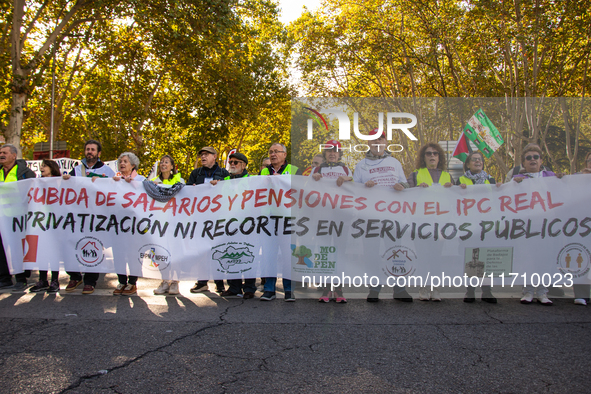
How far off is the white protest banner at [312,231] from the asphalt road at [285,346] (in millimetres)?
418

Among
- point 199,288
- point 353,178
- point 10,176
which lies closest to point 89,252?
point 199,288

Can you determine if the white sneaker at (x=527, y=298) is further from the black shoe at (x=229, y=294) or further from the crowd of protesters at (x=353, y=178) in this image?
the black shoe at (x=229, y=294)

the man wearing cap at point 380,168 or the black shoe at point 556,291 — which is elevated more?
the man wearing cap at point 380,168

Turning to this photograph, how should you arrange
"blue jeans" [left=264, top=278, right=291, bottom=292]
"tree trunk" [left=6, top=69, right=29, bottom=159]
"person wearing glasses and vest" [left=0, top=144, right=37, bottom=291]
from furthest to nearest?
"tree trunk" [left=6, top=69, right=29, bottom=159] → "person wearing glasses and vest" [left=0, top=144, right=37, bottom=291] → "blue jeans" [left=264, top=278, right=291, bottom=292]

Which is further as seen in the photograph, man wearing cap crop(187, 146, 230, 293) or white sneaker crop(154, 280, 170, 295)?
man wearing cap crop(187, 146, 230, 293)

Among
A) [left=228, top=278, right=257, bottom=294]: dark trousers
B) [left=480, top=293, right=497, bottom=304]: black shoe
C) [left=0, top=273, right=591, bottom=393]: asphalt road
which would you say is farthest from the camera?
[left=228, top=278, right=257, bottom=294]: dark trousers

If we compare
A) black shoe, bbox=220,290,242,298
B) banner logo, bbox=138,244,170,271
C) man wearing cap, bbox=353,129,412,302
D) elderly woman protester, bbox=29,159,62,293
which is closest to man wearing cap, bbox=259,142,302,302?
black shoe, bbox=220,290,242,298

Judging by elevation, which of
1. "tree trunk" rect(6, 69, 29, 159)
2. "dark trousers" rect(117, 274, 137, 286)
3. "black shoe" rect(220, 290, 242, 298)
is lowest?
"black shoe" rect(220, 290, 242, 298)

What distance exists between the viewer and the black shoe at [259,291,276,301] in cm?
546

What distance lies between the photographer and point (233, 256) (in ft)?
18.1

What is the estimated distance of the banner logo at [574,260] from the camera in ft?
17.3

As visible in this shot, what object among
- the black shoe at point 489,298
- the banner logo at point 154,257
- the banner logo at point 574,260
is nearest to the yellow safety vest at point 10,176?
the banner logo at point 154,257

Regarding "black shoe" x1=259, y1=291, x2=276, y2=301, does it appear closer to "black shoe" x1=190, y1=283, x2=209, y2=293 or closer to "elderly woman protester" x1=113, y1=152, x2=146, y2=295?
"black shoe" x1=190, y1=283, x2=209, y2=293

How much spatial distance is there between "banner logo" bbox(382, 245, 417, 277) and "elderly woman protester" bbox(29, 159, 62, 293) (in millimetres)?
4023
